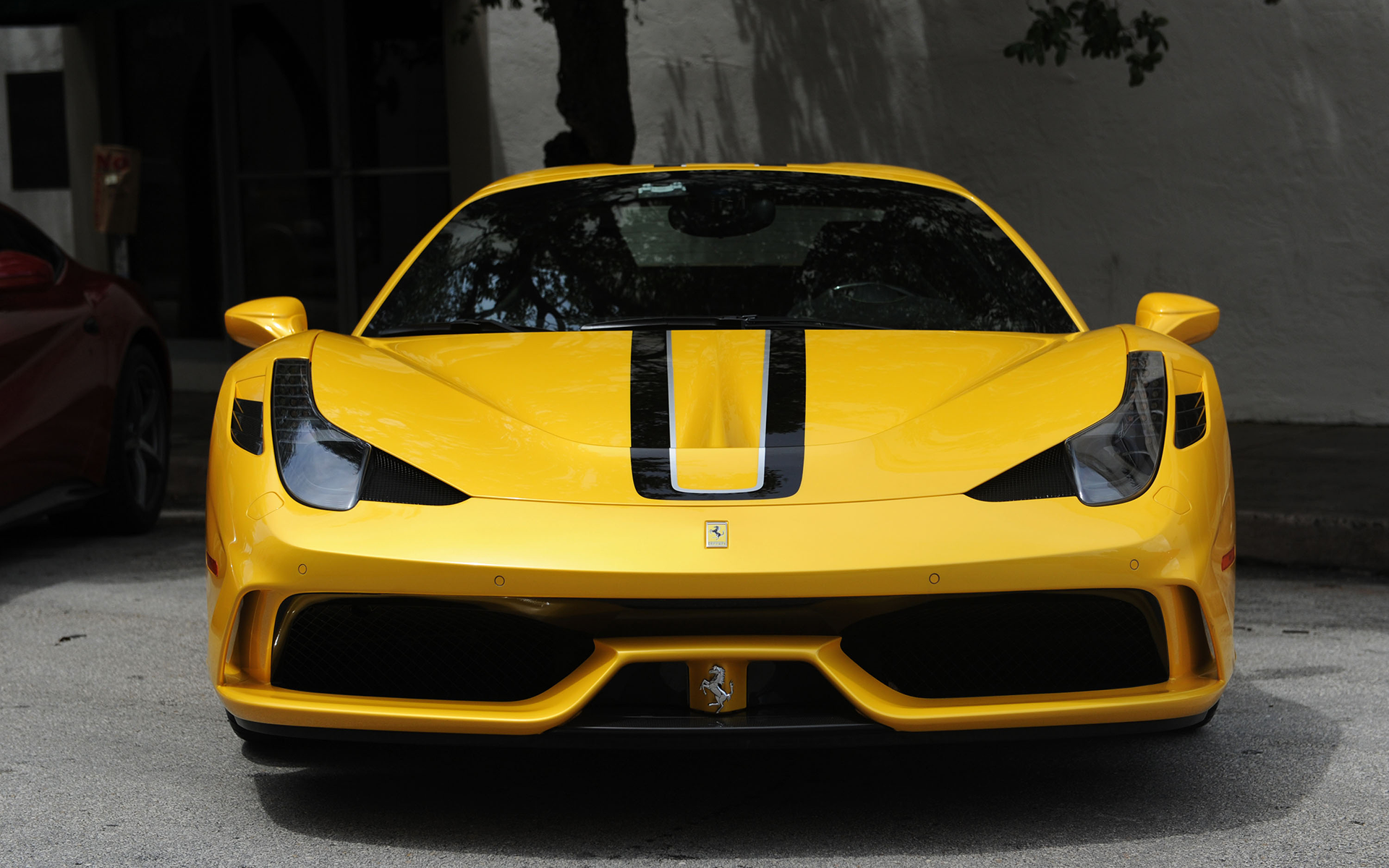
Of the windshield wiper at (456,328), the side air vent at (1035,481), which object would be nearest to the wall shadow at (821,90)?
the windshield wiper at (456,328)

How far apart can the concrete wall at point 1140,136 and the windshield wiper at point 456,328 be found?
6.92m

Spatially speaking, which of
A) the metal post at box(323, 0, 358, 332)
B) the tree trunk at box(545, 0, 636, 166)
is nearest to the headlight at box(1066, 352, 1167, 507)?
the tree trunk at box(545, 0, 636, 166)

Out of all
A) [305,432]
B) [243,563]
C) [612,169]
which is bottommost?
[243,563]

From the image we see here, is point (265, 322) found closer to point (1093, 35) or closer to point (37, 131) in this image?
point (1093, 35)

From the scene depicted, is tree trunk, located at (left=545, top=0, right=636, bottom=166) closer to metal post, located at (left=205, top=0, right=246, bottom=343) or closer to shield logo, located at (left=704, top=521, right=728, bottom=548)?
metal post, located at (left=205, top=0, right=246, bottom=343)

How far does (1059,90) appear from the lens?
32.3 feet

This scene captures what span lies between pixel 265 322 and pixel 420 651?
52.3 inches

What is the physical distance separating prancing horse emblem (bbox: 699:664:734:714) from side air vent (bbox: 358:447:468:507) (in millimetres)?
538

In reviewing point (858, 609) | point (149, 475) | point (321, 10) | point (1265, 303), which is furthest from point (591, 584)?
point (321, 10)

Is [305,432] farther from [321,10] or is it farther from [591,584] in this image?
[321,10]

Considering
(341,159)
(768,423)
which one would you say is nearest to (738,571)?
(768,423)

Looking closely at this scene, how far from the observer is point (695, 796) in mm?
3029

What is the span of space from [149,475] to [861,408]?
4.37m

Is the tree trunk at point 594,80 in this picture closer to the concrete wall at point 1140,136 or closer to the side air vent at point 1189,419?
the concrete wall at point 1140,136
